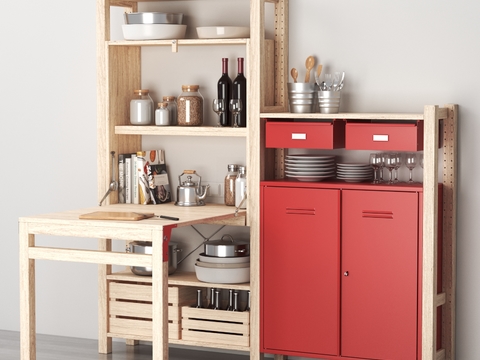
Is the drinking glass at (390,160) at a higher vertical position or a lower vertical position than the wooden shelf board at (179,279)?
higher

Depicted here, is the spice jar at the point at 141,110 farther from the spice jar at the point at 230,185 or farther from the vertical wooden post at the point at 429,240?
the vertical wooden post at the point at 429,240

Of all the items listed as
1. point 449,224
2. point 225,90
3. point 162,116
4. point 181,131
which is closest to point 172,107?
point 162,116

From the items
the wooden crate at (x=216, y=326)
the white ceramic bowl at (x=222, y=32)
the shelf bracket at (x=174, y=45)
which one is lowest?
the wooden crate at (x=216, y=326)

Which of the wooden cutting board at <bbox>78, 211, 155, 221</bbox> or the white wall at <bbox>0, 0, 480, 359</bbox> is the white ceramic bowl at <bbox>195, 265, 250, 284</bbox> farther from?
the white wall at <bbox>0, 0, 480, 359</bbox>

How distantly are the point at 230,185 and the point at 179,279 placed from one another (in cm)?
60

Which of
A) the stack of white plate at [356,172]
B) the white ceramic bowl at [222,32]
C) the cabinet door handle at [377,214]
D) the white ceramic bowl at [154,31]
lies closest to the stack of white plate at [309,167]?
the stack of white plate at [356,172]

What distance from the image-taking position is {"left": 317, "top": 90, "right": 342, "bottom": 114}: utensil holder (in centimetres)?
457

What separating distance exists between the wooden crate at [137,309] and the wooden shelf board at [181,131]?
87cm

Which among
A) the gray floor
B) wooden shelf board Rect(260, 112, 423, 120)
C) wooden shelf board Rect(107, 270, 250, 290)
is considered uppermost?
wooden shelf board Rect(260, 112, 423, 120)

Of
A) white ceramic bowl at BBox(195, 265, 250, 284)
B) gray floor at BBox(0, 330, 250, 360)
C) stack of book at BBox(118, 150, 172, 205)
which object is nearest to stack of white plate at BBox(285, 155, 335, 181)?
white ceramic bowl at BBox(195, 265, 250, 284)

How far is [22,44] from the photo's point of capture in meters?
5.62

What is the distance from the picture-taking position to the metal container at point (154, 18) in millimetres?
4895

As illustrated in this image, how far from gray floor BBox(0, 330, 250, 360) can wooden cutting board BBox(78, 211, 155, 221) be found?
101 centimetres

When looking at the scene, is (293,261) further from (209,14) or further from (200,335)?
(209,14)
